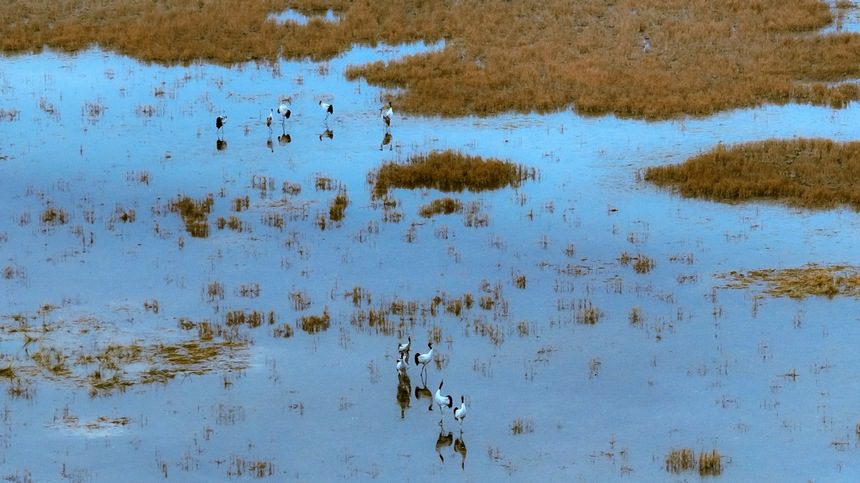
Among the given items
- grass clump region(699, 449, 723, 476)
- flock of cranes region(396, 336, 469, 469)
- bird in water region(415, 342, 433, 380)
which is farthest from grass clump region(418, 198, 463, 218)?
grass clump region(699, 449, 723, 476)

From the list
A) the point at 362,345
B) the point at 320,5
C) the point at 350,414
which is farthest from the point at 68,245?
the point at 320,5

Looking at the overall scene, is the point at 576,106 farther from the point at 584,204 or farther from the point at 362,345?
the point at 362,345

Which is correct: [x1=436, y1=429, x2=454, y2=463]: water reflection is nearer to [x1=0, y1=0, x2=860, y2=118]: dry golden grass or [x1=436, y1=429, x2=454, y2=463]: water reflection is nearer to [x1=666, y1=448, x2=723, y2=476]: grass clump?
[x1=666, y1=448, x2=723, y2=476]: grass clump

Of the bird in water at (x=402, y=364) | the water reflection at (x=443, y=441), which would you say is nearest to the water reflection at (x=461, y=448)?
the water reflection at (x=443, y=441)

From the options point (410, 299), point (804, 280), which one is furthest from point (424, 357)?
point (804, 280)

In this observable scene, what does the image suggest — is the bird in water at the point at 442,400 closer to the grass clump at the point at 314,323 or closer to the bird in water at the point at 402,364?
the bird in water at the point at 402,364

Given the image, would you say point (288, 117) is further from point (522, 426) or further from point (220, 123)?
point (522, 426)
